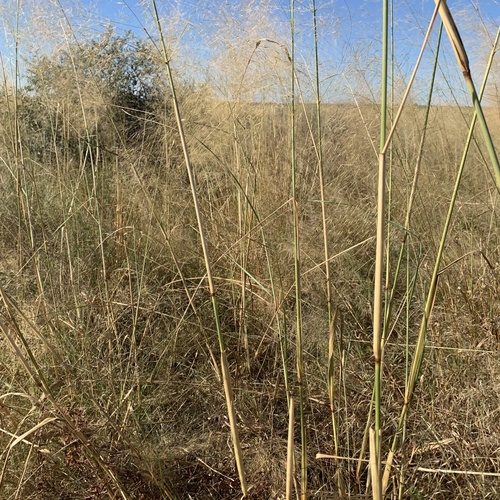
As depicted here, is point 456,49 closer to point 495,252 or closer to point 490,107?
point 495,252

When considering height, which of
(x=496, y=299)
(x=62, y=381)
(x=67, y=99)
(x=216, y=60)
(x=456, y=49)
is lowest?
(x=62, y=381)

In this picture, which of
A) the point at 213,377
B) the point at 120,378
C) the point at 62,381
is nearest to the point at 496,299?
the point at 213,377

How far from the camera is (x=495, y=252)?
1.58 m

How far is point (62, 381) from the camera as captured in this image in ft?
3.81

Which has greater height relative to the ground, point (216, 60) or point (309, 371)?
point (216, 60)

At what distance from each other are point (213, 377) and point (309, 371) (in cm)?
26

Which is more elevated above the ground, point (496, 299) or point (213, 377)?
point (496, 299)

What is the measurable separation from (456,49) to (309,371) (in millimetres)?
990

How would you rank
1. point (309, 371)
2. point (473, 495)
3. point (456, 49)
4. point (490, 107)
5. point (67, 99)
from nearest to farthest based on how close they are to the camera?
point (456, 49) → point (473, 495) → point (309, 371) → point (67, 99) → point (490, 107)

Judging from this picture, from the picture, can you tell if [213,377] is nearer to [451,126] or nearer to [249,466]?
[249,466]

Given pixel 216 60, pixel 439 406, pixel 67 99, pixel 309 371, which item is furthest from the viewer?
pixel 216 60

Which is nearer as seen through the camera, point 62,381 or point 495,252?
point 62,381

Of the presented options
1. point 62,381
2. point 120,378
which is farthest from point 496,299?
point 62,381

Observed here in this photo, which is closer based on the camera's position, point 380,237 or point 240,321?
point 380,237
